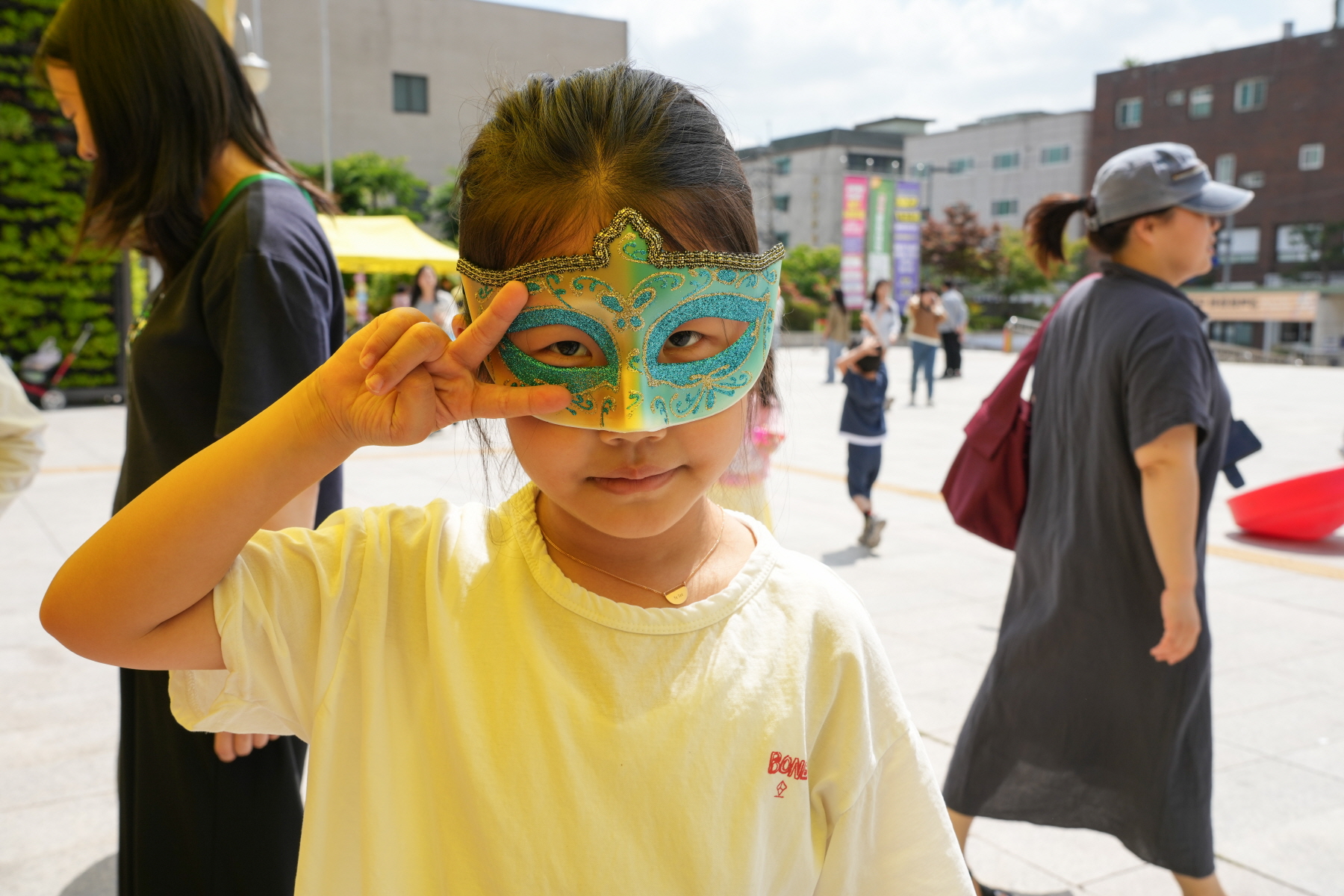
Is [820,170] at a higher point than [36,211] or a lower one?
higher

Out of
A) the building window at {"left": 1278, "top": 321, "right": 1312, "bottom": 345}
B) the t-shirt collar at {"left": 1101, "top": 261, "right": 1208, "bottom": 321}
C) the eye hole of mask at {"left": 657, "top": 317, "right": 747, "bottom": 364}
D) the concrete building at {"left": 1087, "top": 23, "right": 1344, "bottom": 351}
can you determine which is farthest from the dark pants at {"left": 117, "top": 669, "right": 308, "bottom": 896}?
the building window at {"left": 1278, "top": 321, "right": 1312, "bottom": 345}

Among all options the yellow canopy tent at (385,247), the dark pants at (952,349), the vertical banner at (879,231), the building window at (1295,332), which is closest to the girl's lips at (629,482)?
the yellow canopy tent at (385,247)

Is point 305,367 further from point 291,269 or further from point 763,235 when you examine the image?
point 763,235

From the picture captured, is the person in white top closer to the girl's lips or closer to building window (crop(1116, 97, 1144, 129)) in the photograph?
the girl's lips

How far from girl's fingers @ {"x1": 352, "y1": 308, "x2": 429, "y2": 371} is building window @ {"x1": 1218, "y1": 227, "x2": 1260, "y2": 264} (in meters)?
46.4

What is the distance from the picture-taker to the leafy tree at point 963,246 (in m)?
44.1

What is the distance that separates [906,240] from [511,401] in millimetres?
25506

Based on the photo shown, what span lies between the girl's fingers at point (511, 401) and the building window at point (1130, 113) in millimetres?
48898

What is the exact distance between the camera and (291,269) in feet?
5.76

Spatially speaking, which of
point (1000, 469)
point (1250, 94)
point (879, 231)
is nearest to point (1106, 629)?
point (1000, 469)

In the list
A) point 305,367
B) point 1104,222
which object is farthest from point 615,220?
point 1104,222

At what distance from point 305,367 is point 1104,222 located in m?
2.08

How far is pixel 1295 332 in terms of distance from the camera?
123 feet

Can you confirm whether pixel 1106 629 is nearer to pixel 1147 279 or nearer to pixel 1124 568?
pixel 1124 568
